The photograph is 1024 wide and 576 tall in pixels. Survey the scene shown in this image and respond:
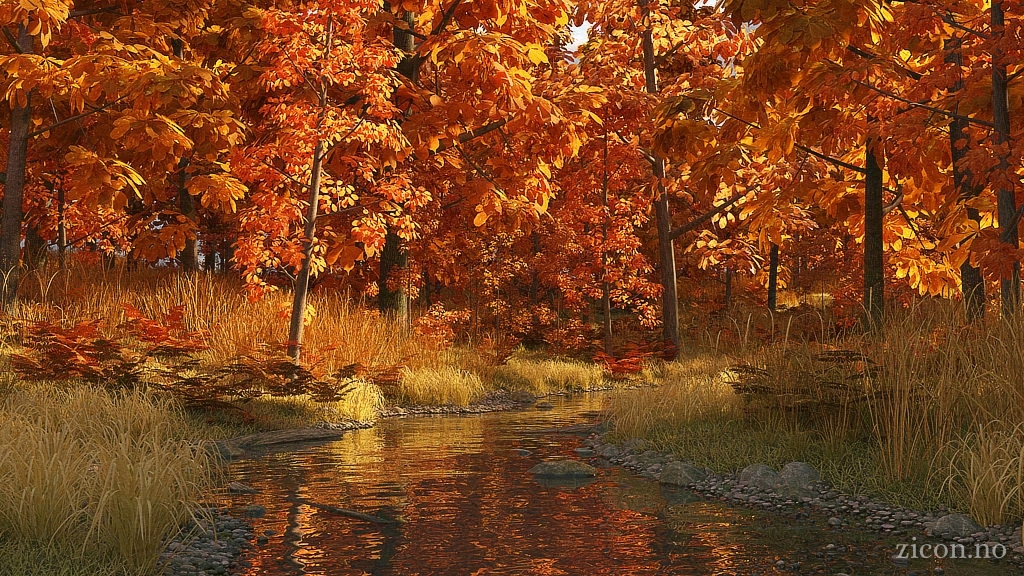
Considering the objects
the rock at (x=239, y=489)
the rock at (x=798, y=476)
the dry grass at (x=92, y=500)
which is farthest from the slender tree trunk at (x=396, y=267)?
the dry grass at (x=92, y=500)

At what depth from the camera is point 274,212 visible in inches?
464

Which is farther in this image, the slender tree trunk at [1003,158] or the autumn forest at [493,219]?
the slender tree trunk at [1003,158]

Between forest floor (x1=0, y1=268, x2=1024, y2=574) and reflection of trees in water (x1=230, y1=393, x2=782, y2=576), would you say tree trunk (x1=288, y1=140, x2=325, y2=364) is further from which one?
reflection of trees in water (x1=230, y1=393, x2=782, y2=576)

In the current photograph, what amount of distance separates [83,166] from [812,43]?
9.73 meters

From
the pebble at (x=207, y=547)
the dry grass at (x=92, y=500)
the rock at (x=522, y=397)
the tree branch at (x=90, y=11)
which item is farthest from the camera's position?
the rock at (x=522, y=397)

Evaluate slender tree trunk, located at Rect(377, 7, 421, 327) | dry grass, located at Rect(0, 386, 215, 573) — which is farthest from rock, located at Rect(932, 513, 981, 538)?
slender tree trunk, located at Rect(377, 7, 421, 327)

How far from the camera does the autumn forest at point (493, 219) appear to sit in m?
6.99

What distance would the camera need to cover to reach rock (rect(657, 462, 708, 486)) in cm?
791

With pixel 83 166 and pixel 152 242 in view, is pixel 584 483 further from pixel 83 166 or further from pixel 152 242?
pixel 152 242

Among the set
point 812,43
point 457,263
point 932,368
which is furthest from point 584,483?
point 457,263

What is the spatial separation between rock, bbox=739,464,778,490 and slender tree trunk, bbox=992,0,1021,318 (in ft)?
7.41

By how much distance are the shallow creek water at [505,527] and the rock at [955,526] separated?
0.40m

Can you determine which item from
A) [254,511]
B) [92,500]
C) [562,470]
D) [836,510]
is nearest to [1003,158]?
[836,510]

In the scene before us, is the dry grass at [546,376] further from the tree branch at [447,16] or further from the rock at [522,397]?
the tree branch at [447,16]
